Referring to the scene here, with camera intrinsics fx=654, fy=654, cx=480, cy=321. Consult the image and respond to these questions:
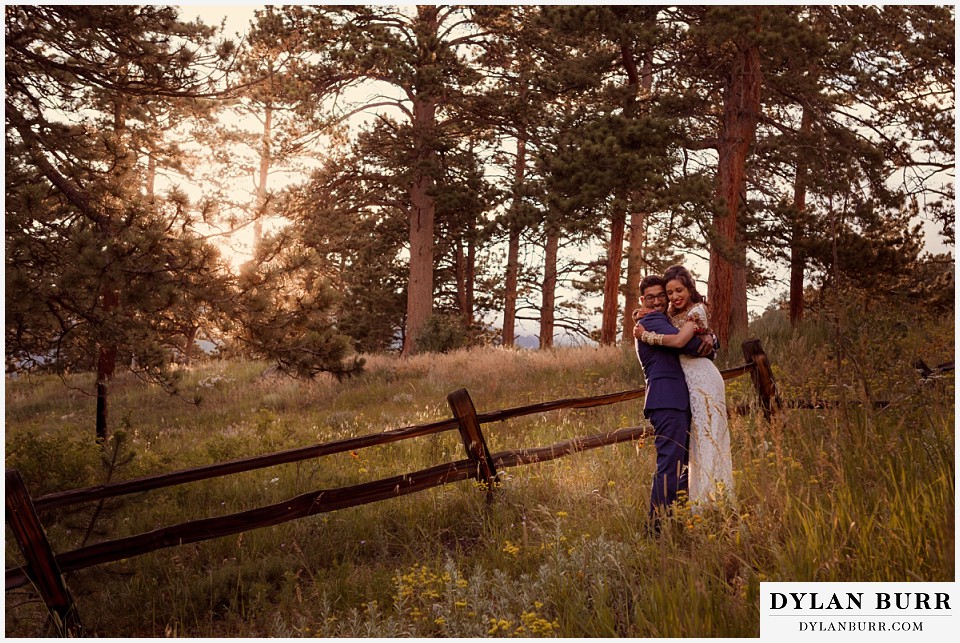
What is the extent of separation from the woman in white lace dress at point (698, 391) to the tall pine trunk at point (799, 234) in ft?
32.8

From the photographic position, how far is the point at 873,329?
16.1 ft

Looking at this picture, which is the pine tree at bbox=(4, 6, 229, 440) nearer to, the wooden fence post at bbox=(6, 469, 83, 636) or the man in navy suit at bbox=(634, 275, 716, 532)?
the wooden fence post at bbox=(6, 469, 83, 636)

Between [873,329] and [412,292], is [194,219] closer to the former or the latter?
[873,329]

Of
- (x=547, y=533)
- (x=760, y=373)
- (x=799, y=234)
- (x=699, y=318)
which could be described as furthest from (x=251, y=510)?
(x=799, y=234)

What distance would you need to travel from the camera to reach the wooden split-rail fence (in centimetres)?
373

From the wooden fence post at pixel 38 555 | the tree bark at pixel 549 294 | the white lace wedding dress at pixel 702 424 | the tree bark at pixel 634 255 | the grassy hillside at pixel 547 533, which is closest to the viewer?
the grassy hillside at pixel 547 533

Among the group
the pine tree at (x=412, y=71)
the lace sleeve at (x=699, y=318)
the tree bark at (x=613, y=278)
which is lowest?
the lace sleeve at (x=699, y=318)

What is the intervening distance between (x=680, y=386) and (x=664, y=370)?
0.15 meters

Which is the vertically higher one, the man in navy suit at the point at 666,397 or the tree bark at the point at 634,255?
the tree bark at the point at 634,255

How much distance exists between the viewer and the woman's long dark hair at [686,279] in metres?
4.66

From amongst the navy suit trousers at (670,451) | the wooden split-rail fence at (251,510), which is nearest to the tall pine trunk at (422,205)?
the wooden split-rail fence at (251,510)

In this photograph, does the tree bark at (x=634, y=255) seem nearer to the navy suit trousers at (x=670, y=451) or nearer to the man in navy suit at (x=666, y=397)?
the man in navy suit at (x=666, y=397)

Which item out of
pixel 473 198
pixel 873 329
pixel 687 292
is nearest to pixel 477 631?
pixel 687 292

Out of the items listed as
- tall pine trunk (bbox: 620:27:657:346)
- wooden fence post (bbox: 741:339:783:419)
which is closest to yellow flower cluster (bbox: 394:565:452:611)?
wooden fence post (bbox: 741:339:783:419)
